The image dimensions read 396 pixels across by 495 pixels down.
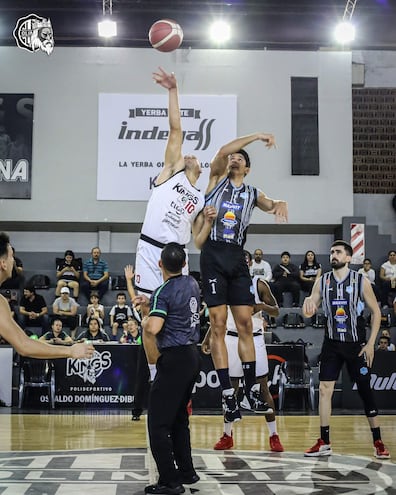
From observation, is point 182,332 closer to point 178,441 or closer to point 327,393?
point 178,441

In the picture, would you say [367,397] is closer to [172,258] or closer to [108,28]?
[172,258]

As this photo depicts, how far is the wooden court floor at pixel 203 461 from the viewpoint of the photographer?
15.6 ft

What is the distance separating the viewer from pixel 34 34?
16984 millimetres

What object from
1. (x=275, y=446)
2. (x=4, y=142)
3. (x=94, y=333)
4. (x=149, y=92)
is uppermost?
(x=149, y=92)

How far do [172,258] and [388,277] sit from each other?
42.1 ft

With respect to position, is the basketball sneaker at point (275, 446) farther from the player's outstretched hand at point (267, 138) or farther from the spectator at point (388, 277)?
the spectator at point (388, 277)

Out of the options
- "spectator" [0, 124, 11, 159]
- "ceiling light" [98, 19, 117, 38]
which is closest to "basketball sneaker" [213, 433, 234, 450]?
"ceiling light" [98, 19, 117, 38]

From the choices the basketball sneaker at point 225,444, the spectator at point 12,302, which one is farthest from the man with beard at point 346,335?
the spectator at point 12,302

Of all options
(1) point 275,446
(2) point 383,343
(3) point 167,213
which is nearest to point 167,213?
(3) point 167,213

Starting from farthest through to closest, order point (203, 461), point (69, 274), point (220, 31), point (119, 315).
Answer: point (220, 31) → point (69, 274) → point (119, 315) → point (203, 461)

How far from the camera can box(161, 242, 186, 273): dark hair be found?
486 centimetres

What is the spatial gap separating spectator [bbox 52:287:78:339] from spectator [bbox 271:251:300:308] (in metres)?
4.51

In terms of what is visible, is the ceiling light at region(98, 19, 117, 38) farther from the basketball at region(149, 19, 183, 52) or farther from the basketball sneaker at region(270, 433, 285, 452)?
the basketball sneaker at region(270, 433, 285, 452)

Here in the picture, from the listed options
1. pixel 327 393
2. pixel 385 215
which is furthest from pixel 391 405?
pixel 385 215
